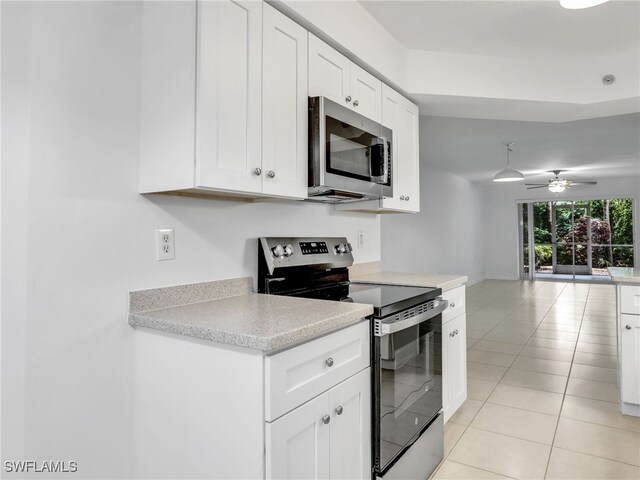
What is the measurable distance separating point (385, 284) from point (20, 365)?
1713 mm

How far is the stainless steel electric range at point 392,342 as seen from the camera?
1.53m

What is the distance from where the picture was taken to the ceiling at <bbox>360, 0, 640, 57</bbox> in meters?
2.14

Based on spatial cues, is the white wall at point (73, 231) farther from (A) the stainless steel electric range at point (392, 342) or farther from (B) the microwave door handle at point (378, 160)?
(B) the microwave door handle at point (378, 160)

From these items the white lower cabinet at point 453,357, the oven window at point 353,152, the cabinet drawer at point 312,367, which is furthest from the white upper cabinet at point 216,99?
the white lower cabinet at point 453,357

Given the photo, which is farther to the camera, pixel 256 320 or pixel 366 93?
pixel 366 93

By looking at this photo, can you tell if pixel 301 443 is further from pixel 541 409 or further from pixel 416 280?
pixel 541 409

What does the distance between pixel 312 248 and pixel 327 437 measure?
1.05 meters

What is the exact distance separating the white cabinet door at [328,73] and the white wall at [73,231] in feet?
→ 2.39

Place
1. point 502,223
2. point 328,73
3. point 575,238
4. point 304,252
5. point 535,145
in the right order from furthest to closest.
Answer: point 502,223, point 575,238, point 535,145, point 304,252, point 328,73

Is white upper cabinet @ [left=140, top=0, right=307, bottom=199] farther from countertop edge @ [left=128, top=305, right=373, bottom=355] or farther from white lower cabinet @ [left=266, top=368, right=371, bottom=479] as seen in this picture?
white lower cabinet @ [left=266, top=368, right=371, bottom=479]

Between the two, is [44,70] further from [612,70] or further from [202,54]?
[612,70]

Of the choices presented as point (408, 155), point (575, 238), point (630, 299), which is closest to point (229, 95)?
point (408, 155)

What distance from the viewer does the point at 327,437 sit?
1.29m

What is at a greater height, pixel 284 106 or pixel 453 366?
pixel 284 106
